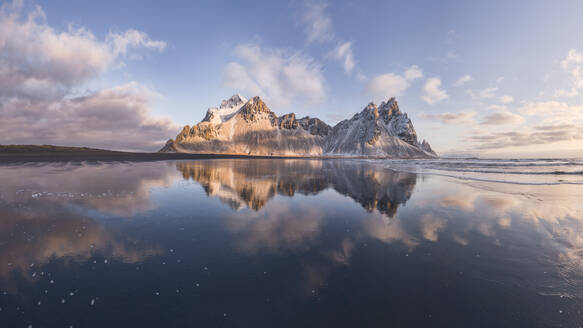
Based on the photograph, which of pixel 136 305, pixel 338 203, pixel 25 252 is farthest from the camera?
pixel 338 203

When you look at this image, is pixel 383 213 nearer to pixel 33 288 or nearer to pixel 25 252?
pixel 33 288

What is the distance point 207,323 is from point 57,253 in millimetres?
6081

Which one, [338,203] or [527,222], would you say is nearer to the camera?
[527,222]

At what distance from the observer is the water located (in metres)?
4.12

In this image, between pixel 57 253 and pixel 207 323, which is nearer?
pixel 207 323

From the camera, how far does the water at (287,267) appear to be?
412cm

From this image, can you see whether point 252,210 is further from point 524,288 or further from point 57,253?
point 524,288

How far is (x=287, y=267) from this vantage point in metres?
5.76

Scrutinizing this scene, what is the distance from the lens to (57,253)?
6.52 m

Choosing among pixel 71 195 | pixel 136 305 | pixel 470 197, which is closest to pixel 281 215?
pixel 136 305

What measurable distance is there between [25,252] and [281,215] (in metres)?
8.54

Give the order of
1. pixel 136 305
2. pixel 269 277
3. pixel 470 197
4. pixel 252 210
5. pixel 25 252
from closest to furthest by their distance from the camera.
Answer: pixel 136 305 → pixel 269 277 → pixel 25 252 → pixel 252 210 → pixel 470 197

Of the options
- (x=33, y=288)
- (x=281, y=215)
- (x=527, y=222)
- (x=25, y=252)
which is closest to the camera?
(x=33, y=288)

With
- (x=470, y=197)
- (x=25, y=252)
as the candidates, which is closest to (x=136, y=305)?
(x=25, y=252)
